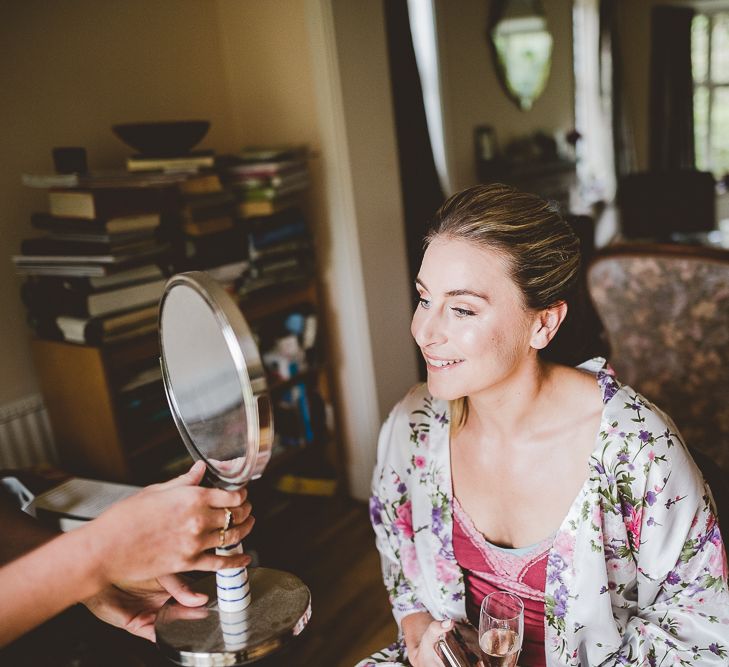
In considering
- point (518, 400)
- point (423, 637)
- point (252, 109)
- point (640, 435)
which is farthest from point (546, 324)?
point (252, 109)

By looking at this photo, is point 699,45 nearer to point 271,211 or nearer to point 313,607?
point 271,211

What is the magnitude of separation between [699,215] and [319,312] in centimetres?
342

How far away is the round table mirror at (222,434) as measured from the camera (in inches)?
25.7

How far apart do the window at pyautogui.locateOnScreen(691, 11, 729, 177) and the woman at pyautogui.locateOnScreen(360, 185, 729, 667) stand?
6377mm

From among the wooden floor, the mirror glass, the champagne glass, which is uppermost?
the mirror glass

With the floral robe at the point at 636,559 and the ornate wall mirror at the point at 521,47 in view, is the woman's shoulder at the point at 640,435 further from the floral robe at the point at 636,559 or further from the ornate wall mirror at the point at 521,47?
the ornate wall mirror at the point at 521,47

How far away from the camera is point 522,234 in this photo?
3.74 ft

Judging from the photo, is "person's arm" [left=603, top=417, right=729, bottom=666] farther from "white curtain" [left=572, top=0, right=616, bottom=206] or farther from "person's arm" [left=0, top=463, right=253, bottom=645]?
"white curtain" [left=572, top=0, right=616, bottom=206]

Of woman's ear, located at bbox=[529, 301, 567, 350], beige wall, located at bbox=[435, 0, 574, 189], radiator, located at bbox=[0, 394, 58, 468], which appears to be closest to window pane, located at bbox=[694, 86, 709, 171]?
beige wall, located at bbox=[435, 0, 574, 189]

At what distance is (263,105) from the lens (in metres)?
2.53

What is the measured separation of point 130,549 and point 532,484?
29.2 inches

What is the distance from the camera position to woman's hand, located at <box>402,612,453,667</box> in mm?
1085

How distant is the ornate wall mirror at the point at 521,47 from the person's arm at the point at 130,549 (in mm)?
4015

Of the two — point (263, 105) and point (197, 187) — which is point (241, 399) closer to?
point (197, 187)
